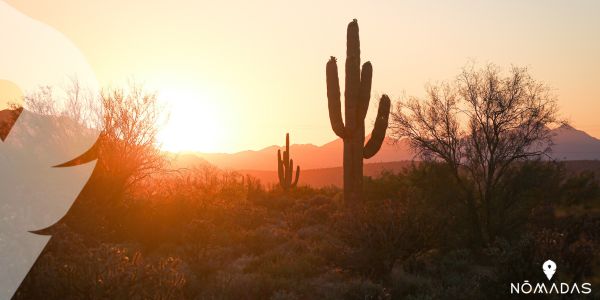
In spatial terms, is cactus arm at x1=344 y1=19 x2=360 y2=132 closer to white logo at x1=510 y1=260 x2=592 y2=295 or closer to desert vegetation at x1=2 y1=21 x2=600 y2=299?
desert vegetation at x1=2 y1=21 x2=600 y2=299

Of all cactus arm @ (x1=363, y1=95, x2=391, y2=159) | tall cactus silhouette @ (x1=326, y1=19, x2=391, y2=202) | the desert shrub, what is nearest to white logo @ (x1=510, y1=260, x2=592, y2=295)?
the desert shrub

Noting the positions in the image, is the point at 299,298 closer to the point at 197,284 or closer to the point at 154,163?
the point at 197,284

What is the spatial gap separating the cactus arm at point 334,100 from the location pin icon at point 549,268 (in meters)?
11.0

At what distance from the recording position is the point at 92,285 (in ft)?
23.1

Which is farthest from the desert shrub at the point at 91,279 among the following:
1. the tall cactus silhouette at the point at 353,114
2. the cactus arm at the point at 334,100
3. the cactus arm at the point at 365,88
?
the cactus arm at the point at 365,88

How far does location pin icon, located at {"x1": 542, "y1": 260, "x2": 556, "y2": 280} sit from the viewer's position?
29.6 ft

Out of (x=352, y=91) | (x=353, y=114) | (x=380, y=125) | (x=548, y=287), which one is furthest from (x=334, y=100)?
(x=548, y=287)

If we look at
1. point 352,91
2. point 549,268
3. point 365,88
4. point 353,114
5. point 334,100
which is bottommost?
point 549,268

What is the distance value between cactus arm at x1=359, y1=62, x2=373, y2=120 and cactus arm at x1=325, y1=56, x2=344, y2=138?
812 millimetres

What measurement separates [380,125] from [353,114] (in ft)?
3.59

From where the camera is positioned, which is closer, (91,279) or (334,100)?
(91,279)

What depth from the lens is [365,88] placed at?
63.8 feet

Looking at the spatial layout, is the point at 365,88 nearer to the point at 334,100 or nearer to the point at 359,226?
the point at 334,100

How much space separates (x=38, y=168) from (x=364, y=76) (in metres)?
11.3
